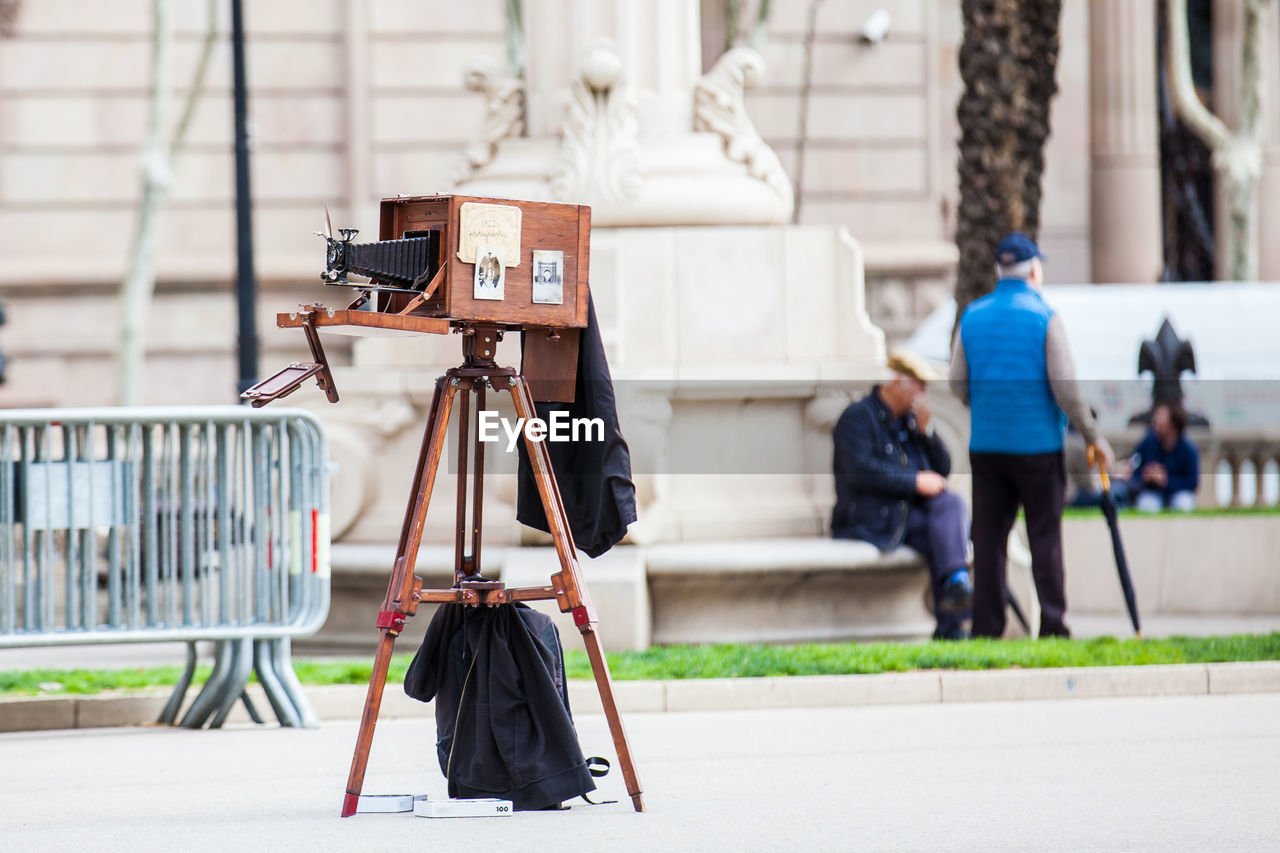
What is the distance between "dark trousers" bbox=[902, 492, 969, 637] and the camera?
33.4ft

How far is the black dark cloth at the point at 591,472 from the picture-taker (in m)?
5.86

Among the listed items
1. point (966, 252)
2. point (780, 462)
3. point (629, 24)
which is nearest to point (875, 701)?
point (780, 462)

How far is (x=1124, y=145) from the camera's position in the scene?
28734 millimetres

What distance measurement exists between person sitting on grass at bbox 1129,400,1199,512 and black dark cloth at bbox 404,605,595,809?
10.2 metres

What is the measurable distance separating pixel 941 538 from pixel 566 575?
15.8ft

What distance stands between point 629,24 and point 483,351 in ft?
18.6

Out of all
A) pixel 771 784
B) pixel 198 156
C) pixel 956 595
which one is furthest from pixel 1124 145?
pixel 771 784

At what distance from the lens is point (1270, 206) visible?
28766 mm

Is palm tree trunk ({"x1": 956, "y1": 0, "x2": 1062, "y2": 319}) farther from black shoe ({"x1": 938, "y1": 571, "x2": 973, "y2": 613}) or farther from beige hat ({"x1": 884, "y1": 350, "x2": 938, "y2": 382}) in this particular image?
black shoe ({"x1": 938, "y1": 571, "x2": 973, "y2": 613})

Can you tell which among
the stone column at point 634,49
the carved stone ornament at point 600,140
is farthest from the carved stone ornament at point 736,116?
the carved stone ornament at point 600,140

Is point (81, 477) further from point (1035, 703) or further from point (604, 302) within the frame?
point (1035, 703)

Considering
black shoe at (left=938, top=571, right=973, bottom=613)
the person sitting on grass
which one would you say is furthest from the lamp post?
black shoe at (left=938, top=571, right=973, bottom=613)

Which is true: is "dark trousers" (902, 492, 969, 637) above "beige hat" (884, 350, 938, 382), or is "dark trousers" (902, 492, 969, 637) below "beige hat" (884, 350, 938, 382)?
below

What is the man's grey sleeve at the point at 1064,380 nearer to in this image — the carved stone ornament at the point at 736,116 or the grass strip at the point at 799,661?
the grass strip at the point at 799,661
